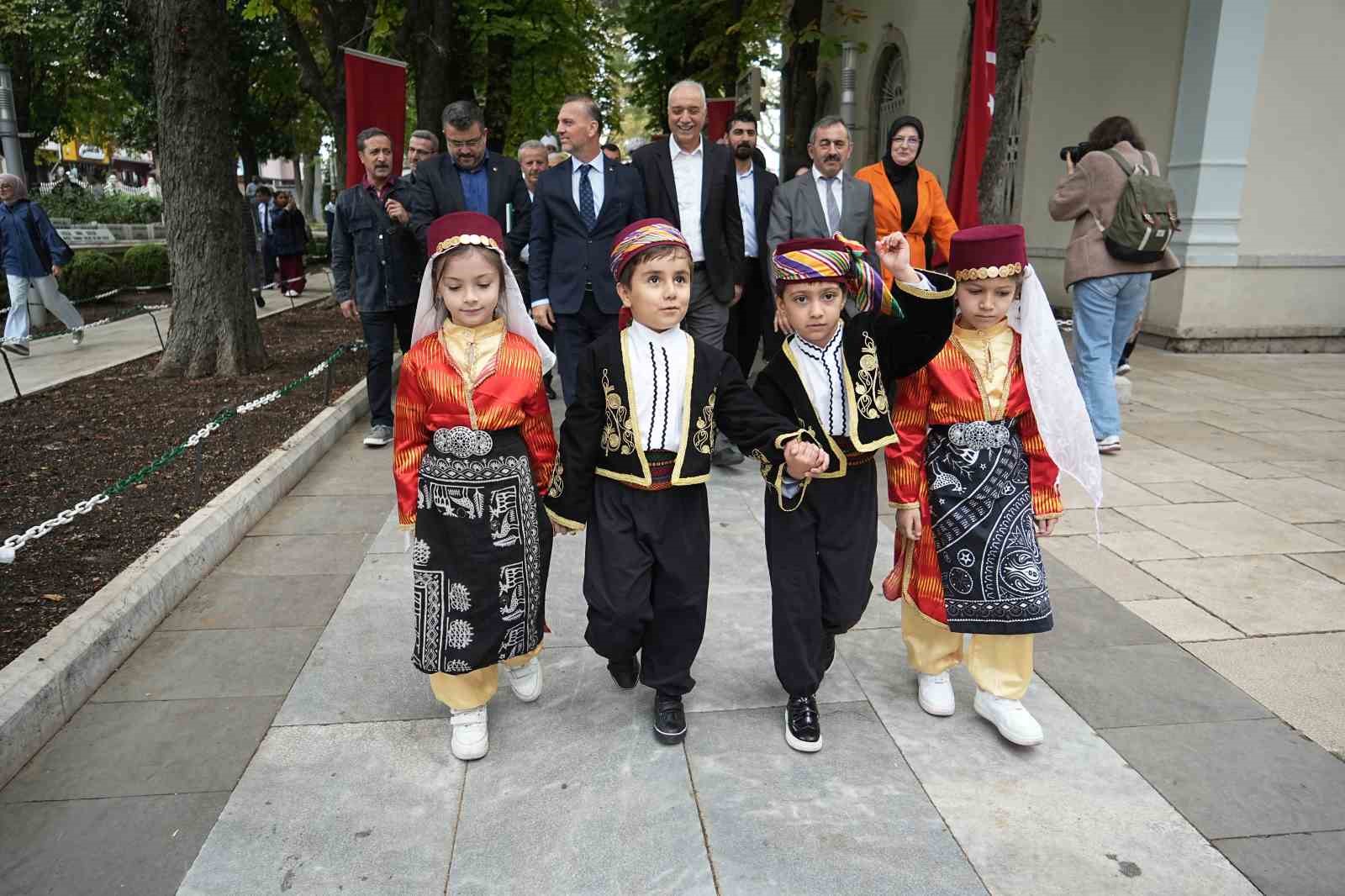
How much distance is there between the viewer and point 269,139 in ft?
96.4

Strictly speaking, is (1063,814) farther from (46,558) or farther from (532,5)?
(532,5)

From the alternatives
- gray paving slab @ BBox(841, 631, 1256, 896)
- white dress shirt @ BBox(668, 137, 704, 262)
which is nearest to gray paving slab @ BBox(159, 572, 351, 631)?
gray paving slab @ BBox(841, 631, 1256, 896)

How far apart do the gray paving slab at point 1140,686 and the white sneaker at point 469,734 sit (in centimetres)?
196

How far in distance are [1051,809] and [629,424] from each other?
5.31 ft

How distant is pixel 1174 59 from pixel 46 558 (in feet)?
35.7

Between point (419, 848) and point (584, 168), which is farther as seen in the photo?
point (584, 168)

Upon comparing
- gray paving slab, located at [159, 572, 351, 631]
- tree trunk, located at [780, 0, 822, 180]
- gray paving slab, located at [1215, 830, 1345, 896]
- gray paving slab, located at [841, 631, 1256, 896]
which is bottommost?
gray paving slab, located at [159, 572, 351, 631]

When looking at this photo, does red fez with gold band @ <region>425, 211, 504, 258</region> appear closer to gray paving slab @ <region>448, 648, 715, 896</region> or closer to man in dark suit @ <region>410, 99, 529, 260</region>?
gray paving slab @ <region>448, 648, 715, 896</region>

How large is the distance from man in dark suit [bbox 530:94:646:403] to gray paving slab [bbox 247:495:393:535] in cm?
143

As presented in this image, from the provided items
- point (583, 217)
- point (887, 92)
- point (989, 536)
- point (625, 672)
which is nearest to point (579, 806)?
point (625, 672)

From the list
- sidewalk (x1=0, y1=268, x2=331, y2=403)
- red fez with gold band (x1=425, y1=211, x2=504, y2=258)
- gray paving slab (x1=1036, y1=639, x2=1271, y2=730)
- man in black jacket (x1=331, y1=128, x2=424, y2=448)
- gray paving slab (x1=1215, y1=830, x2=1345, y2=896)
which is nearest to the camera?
gray paving slab (x1=1215, y1=830, x2=1345, y2=896)

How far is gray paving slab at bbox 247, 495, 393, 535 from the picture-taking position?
5.08 meters

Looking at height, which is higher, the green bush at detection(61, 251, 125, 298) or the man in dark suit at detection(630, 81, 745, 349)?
the man in dark suit at detection(630, 81, 745, 349)

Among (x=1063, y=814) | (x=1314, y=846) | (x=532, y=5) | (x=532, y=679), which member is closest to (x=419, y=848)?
(x=532, y=679)
